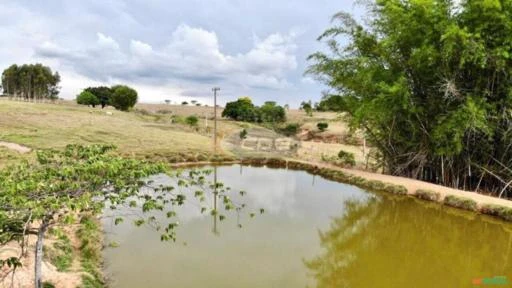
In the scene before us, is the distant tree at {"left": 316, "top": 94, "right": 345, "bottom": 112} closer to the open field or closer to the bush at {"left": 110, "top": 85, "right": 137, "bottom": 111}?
the open field

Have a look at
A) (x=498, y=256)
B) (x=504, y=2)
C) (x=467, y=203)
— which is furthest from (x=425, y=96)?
(x=498, y=256)

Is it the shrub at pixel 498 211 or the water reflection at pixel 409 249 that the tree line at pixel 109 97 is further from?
the shrub at pixel 498 211

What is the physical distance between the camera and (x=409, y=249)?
848cm

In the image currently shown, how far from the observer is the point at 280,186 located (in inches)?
616

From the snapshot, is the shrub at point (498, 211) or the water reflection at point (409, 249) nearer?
the water reflection at point (409, 249)

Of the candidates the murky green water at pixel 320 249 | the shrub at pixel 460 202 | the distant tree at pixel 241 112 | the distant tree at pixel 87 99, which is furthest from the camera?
the distant tree at pixel 87 99

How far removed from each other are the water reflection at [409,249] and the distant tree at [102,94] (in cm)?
5724

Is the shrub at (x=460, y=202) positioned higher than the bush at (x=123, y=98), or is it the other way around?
the bush at (x=123, y=98)

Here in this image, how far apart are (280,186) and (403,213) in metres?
5.40

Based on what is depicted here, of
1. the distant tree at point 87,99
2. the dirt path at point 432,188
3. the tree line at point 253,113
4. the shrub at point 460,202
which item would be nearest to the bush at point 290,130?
the tree line at point 253,113

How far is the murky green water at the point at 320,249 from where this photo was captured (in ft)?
21.8

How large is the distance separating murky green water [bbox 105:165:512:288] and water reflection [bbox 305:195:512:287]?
2 cm

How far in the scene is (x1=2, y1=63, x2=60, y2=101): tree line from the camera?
5247cm

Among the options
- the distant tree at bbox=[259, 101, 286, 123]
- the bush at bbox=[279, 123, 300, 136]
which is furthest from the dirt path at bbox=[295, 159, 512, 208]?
the distant tree at bbox=[259, 101, 286, 123]
